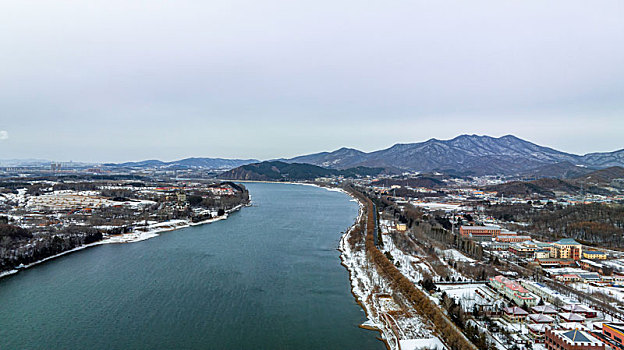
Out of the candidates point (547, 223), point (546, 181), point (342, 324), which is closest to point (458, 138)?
point (546, 181)

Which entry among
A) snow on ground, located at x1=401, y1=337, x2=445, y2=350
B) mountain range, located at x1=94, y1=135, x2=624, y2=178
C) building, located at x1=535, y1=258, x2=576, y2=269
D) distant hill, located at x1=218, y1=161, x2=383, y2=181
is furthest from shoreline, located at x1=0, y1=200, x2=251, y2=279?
mountain range, located at x1=94, y1=135, x2=624, y2=178

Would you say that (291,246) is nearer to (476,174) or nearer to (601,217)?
(601,217)

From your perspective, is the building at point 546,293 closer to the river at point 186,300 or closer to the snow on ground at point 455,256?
the snow on ground at point 455,256

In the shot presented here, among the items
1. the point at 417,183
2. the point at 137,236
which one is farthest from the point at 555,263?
the point at 417,183

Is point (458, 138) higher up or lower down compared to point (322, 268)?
higher up

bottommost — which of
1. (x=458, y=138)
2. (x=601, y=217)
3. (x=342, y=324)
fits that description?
(x=342, y=324)

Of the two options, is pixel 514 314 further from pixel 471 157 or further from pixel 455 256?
pixel 471 157
